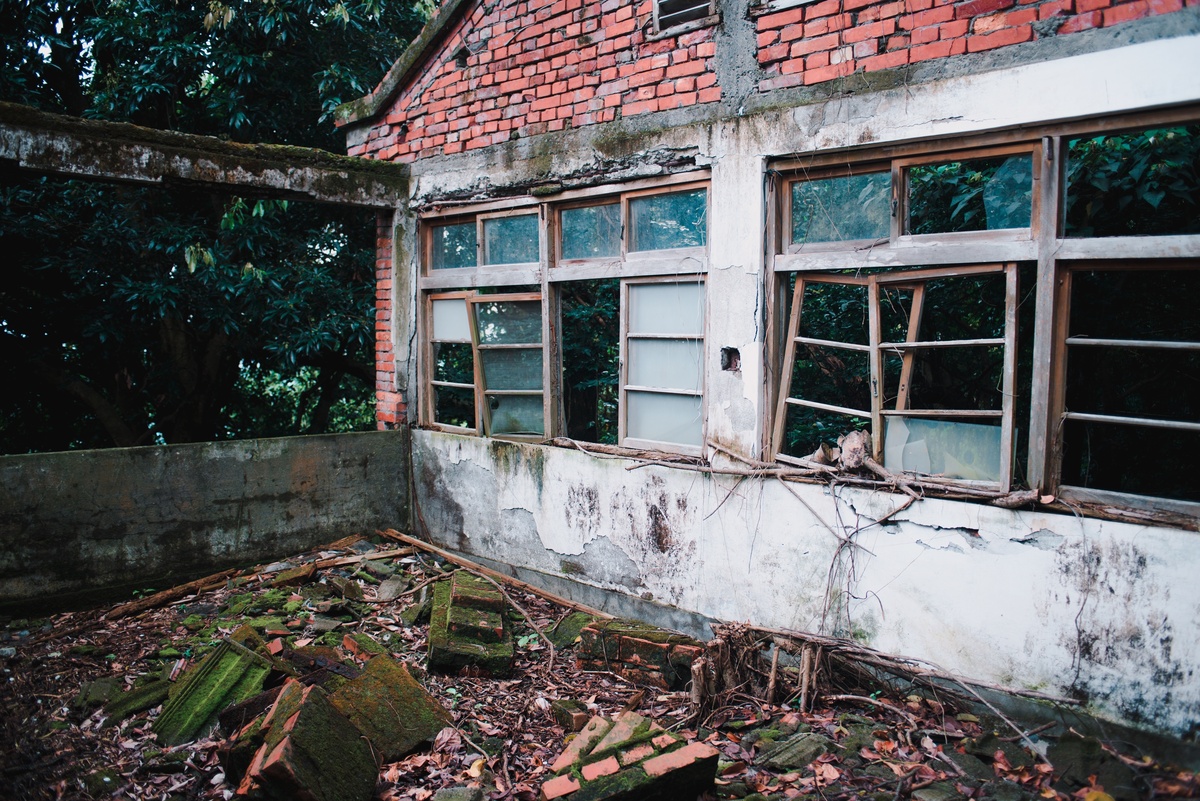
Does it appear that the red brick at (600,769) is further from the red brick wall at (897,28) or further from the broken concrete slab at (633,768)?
the red brick wall at (897,28)

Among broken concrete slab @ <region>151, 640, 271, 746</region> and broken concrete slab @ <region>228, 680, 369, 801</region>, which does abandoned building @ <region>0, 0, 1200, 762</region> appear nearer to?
broken concrete slab @ <region>151, 640, 271, 746</region>

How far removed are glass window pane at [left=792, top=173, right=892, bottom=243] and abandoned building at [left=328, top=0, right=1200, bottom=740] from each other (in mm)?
19

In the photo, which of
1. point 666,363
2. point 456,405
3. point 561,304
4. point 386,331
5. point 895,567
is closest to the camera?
point 895,567

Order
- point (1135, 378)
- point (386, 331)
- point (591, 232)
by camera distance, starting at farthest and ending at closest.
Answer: point (386, 331)
point (1135, 378)
point (591, 232)

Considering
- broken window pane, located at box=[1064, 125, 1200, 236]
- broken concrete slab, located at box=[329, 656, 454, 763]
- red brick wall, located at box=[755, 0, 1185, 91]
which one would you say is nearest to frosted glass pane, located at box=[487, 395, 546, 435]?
broken concrete slab, located at box=[329, 656, 454, 763]

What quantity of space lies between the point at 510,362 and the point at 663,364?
155 cm

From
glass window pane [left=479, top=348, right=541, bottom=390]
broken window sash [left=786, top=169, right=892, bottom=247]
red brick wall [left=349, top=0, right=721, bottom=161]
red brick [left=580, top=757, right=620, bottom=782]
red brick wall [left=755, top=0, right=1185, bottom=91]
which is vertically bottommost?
red brick [left=580, top=757, right=620, bottom=782]

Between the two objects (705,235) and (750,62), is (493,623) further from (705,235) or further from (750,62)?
(750,62)

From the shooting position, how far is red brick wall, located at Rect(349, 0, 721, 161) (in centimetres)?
507

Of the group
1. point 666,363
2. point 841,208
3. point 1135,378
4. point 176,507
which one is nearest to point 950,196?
point 1135,378

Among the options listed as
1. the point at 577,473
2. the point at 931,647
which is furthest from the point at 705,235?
the point at 931,647

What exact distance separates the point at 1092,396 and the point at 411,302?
5.67m

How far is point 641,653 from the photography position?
4684 millimetres

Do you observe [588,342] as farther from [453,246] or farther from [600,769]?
Result: [600,769]
